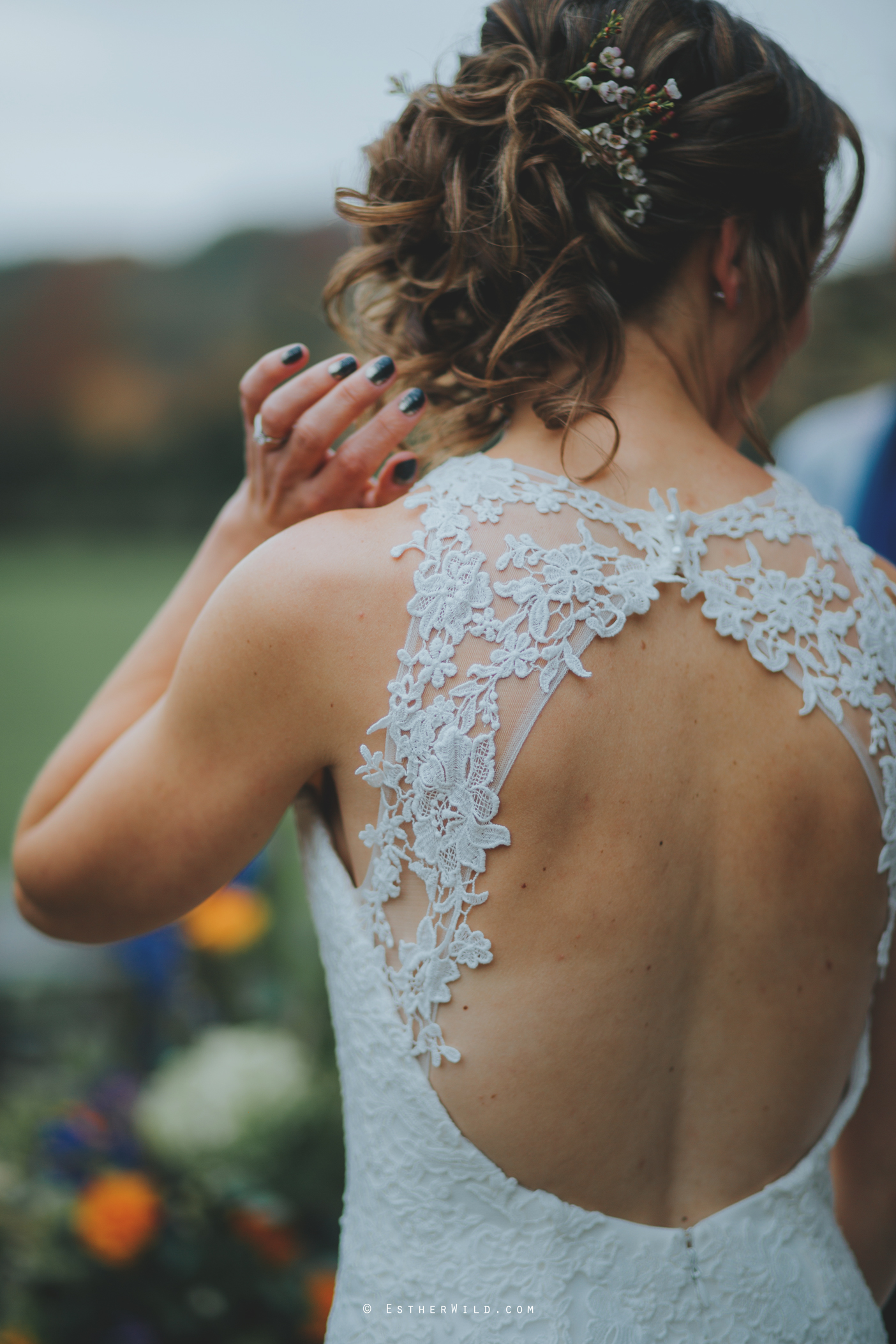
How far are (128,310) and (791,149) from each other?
20.1 metres

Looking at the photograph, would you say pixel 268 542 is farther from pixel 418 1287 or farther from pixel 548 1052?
pixel 418 1287

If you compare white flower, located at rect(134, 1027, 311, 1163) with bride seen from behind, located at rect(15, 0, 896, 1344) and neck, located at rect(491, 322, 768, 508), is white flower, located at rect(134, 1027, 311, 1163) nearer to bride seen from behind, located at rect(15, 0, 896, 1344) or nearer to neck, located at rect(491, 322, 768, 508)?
bride seen from behind, located at rect(15, 0, 896, 1344)

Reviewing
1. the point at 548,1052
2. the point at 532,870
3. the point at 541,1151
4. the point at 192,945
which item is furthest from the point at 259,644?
the point at 192,945

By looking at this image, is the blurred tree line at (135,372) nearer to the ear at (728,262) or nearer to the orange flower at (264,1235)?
the orange flower at (264,1235)

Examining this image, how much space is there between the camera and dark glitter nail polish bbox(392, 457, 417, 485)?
1.45 metres

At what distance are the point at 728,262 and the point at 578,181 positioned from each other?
8.9 inches

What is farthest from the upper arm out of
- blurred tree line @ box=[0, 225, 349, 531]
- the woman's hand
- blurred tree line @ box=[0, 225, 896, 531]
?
blurred tree line @ box=[0, 225, 349, 531]

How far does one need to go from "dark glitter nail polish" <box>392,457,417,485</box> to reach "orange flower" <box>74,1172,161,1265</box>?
1616 mm

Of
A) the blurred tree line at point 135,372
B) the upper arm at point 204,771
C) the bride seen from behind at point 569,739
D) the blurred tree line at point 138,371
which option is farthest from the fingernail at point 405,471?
the blurred tree line at point 135,372

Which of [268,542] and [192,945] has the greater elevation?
[268,542]

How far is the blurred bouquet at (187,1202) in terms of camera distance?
2.06 meters

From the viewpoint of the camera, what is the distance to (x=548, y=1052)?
3.81ft

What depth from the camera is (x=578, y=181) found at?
123 centimetres

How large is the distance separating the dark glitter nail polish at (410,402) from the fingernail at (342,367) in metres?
0.08
